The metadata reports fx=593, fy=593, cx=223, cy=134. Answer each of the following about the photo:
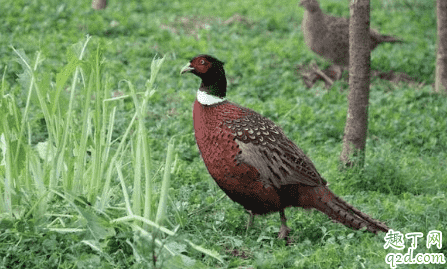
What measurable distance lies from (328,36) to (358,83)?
3.06 m

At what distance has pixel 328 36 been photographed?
8.08 m

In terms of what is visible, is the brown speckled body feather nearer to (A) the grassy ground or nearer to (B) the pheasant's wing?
(B) the pheasant's wing

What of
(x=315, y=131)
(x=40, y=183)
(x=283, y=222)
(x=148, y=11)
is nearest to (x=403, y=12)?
(x=148, y=11)

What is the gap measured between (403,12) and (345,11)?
3.62ft

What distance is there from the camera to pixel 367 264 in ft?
11.2

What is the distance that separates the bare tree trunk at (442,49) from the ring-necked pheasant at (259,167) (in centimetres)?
410

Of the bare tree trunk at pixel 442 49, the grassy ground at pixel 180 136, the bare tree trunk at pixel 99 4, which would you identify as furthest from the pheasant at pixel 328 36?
the bare tree trunk at pixel 99 4

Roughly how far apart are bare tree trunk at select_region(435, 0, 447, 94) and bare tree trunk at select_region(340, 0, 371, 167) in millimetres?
2648

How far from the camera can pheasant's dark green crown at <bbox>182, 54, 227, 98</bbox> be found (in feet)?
13.5

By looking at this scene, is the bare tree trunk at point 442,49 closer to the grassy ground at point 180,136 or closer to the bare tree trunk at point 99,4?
the grassy ground at point 180,136

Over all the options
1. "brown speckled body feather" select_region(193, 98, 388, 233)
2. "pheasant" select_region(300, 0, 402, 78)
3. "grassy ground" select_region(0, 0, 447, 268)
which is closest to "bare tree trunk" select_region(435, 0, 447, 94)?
"grassy ground" select_region(0, 0, 447, 268)

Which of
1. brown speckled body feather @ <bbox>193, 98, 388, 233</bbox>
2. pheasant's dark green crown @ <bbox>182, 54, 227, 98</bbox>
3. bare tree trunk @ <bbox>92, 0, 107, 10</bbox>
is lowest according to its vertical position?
brown speckled body feather @ <bbox>193, 98, 388, 233</bbox>

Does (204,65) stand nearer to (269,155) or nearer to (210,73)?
(210,73)

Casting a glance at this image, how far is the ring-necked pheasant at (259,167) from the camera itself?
3.84 meters
